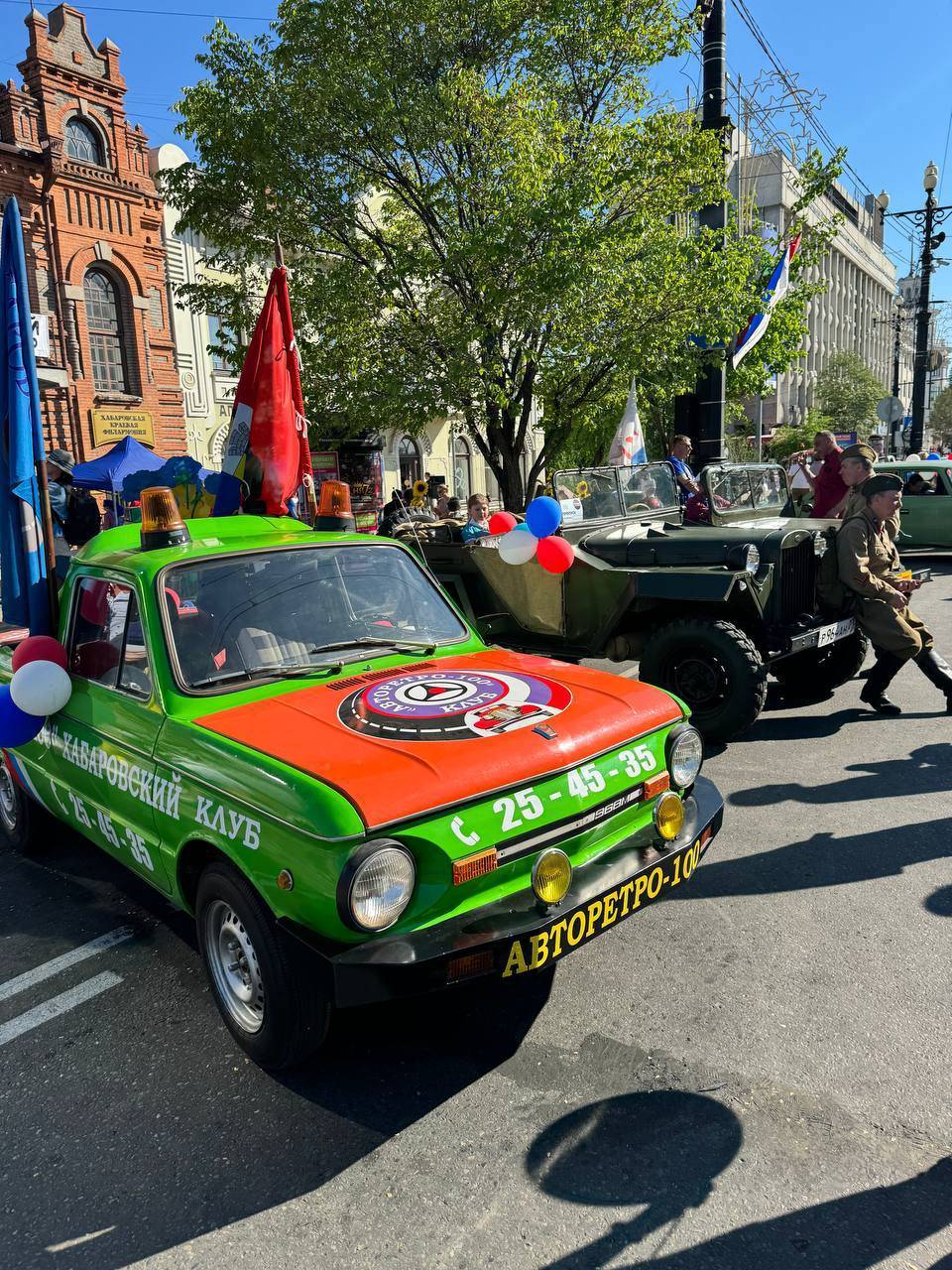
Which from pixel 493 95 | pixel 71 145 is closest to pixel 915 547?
pixel 493 95

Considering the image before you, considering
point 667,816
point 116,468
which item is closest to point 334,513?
point 667,816

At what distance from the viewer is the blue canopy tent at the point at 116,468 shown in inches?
543

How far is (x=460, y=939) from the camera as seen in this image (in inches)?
100

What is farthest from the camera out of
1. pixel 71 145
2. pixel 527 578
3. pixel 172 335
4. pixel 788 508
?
pixel 172 335

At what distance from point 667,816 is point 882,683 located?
13.1ft

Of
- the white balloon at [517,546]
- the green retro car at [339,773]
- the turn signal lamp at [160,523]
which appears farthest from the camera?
the white balloon at [517,546]

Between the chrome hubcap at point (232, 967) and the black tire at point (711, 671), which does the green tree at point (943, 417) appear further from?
the chrome hubcap at point (232, 967)

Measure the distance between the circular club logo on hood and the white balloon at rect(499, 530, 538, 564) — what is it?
8.12 feet

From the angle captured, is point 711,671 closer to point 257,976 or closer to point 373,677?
point 373,677

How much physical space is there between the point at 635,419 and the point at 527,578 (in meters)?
4.49

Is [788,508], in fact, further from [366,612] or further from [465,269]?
[465,269]

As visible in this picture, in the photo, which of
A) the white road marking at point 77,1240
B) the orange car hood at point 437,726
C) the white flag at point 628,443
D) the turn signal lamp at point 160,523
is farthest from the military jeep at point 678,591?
the white road marking at point 77,1240

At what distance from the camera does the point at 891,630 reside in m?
6.00

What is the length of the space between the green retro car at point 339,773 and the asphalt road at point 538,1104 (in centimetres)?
37
